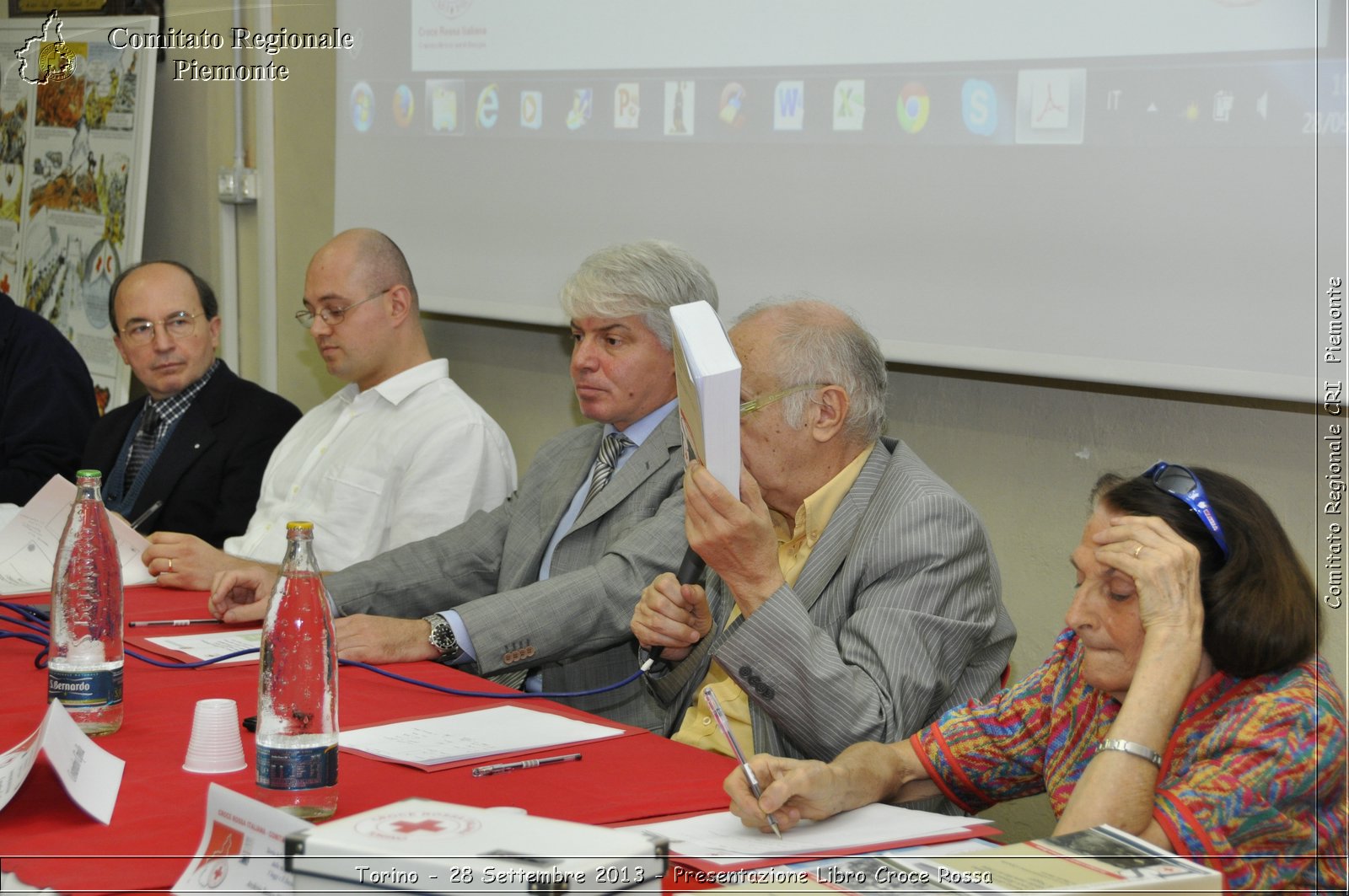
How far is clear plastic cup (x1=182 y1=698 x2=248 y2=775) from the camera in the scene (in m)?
1.53

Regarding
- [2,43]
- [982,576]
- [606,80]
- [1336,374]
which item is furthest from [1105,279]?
[2,43]

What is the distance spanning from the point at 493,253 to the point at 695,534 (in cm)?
195

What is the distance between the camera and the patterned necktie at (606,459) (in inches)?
103

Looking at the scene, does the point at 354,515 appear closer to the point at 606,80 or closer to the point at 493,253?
the point at 493,253

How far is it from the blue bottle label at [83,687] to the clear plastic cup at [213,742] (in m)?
0.18

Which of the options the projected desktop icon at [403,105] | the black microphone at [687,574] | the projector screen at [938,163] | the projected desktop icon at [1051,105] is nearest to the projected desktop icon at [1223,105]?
the projector screen at [938,163]

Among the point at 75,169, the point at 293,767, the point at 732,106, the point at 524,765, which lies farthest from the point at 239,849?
the point at 75,169

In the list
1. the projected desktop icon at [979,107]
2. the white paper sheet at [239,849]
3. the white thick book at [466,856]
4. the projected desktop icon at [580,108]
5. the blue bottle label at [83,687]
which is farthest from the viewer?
the projected desktop icon at [580,108]

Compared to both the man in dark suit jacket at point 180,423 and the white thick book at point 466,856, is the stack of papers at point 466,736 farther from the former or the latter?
the man in dark suit jacket at point 180,423

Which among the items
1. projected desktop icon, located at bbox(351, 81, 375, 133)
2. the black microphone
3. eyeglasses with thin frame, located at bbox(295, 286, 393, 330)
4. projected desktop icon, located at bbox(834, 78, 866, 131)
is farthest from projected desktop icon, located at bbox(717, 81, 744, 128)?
projected desktop icon, located at bbox(351, 81, 375, 133)

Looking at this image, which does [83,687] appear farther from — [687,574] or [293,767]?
[687,574]

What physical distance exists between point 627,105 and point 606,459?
1022 millimetres

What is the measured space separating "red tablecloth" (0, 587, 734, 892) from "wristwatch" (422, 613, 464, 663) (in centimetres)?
13

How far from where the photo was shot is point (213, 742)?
153cm
